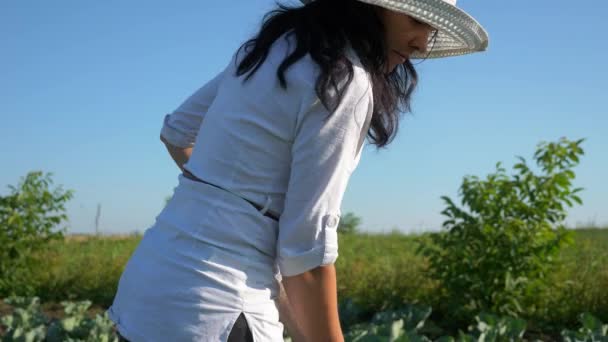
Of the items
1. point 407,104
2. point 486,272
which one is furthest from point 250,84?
point 486,272

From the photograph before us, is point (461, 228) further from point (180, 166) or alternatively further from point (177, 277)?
point (177, 277)

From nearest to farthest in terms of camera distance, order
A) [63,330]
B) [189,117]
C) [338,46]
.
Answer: [338,46] < [189,117] < [63,330]

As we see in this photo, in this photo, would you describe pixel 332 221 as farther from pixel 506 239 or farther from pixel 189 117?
pixel 506 239

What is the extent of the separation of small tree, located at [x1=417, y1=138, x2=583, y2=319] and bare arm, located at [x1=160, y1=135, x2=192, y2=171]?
3.44 meters

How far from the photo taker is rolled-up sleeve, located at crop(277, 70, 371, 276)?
1.43 metres

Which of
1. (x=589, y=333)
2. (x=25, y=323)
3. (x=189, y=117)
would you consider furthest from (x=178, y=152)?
(x=25, y=323)

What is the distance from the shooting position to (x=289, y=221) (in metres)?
1.45

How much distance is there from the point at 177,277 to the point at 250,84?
434mm

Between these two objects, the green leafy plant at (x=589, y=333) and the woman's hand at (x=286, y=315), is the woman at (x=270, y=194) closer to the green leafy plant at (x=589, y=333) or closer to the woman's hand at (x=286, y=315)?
the woman's hand at (x=286, y=315)

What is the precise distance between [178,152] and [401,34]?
34.9 inches

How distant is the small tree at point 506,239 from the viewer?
17.1 feet

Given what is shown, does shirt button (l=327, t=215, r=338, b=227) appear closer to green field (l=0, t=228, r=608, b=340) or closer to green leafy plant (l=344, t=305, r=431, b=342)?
green leafy plant (l=344, t=305, r=431, b=342)

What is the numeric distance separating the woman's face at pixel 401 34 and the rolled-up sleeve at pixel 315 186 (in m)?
0.26

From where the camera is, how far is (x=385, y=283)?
6051 millimetres
